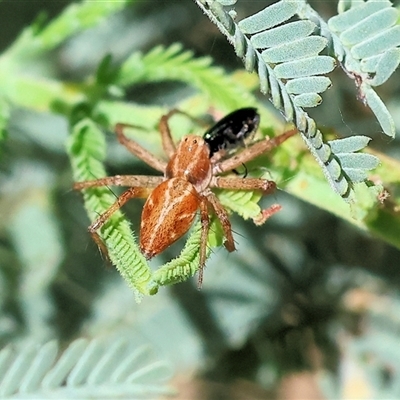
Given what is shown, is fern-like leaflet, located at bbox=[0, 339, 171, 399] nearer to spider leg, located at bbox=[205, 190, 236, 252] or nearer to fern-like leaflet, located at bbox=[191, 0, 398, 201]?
spider leg, located at bbox=[205, 190, 236, 252]

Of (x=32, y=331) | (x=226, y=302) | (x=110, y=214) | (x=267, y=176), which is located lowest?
(x=226, y=302)

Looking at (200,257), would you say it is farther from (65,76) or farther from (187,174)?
(65,76)

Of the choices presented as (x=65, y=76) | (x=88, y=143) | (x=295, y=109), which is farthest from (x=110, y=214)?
(x=65, y=76)

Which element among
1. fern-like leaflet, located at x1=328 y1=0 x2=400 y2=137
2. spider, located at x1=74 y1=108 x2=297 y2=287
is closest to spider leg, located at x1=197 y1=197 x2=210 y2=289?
spider, located at x1=74 y1=108 x2=297 y2=287

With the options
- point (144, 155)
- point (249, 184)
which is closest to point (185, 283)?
point (144, 155)

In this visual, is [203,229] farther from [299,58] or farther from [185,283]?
[185,283]

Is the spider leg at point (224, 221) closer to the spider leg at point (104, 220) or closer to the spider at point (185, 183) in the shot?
the spider at point (185, 183)

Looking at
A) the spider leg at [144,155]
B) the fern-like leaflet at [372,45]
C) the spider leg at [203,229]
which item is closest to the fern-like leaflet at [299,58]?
the fern-like leaflet at [372,45]
